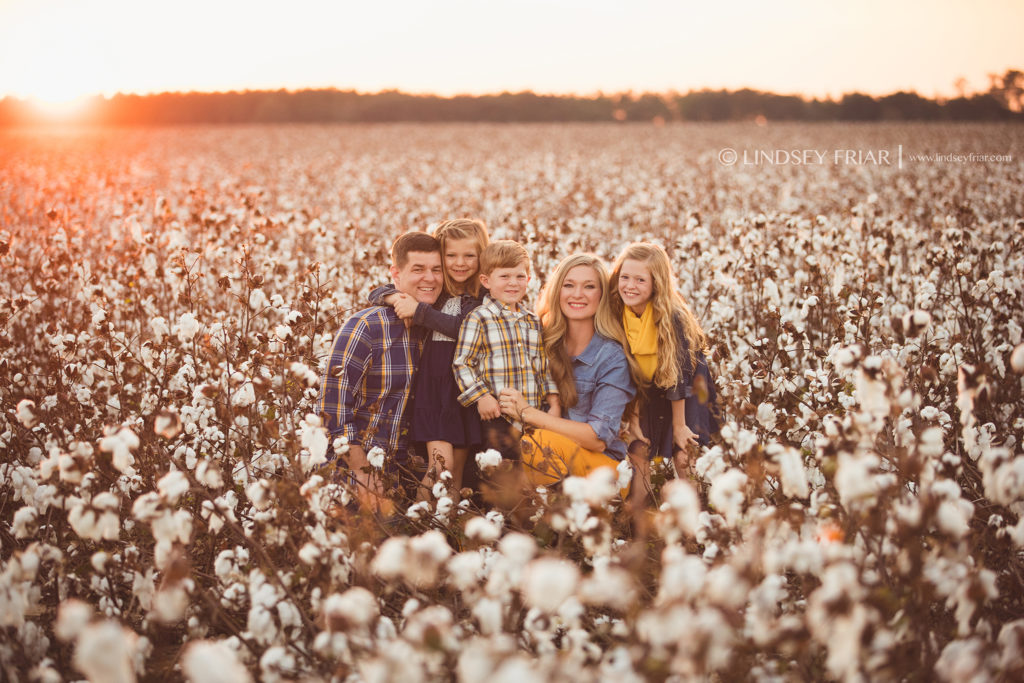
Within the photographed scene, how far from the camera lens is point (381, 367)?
3699mm

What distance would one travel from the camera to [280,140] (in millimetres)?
28203

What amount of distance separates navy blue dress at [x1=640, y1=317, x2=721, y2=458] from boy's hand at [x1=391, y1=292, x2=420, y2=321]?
1.21m

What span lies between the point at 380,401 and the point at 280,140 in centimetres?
2690

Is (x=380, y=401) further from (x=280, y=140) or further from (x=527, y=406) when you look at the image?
(x=280, y=140)

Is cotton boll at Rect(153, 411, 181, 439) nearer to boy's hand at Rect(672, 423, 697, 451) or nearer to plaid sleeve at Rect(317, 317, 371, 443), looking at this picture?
plaid sleeve at Rect(317, 317, 371, 443)

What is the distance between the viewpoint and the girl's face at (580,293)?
150 inches

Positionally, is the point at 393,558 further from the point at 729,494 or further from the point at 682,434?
the point at 682,434

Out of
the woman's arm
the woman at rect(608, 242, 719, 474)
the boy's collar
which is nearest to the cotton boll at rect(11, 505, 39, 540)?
the woman's arm

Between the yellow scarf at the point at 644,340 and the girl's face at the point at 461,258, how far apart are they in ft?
2.76

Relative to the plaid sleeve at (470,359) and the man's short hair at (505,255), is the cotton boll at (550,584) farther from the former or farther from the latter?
the man's short hair at (505,255)

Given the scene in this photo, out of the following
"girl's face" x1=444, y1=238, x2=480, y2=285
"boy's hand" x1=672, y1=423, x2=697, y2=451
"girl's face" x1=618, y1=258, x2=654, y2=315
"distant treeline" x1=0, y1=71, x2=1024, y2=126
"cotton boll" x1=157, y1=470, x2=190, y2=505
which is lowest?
"boy's hand" x1=672, y1=423, x2=697, y2=451

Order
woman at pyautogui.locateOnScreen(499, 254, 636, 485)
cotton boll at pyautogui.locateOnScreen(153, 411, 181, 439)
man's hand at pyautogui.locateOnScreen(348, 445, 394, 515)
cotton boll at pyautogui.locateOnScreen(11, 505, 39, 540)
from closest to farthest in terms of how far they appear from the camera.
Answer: cotton boll at pyautogui.locateOnScreen(153, 411, 181, 439) → cotton boll at pyautogui.locateOnScreen(11, 505, 39, 540) → man's hand at pyautogui.locateOnScreen(348, 445, 394, 515) → woman at pyautogui.locateOnScreen(499, 254, 636, 485)

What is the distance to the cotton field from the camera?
5.22ft

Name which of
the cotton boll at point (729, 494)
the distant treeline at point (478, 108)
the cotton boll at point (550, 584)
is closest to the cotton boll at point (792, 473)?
the cotton boll at point (729, 494)
